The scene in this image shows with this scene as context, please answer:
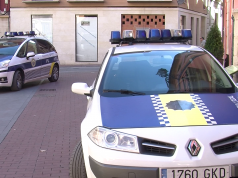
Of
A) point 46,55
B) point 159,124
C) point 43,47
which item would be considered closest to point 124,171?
point 159,124

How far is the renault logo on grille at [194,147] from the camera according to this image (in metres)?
3.47

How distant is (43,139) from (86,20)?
62.2 feet

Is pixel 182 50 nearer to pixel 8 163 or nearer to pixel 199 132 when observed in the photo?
pixel 199 132

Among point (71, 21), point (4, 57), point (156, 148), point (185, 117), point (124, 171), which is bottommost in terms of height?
point (124, 171)

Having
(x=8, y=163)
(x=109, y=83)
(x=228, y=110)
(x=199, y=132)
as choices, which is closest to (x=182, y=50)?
(x=109, y=83)

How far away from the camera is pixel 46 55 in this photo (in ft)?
47.5

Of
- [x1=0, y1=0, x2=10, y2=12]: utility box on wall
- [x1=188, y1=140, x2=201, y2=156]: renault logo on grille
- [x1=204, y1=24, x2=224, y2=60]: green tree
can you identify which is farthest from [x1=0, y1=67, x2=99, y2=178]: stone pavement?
[x1=0, y1=0, x2=10, y2=12]: utility box on wall

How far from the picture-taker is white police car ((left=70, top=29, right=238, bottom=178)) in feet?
11.3

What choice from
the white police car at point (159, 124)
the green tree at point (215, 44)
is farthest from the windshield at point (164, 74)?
the green tree at point (215, 44)

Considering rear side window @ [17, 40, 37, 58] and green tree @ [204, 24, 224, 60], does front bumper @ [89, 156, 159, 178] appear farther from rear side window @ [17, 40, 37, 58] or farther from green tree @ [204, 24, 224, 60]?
green tree @ [204, 24, 224, 60]

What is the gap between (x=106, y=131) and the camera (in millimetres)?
3688

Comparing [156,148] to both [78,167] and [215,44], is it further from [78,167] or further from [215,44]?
[215,44]

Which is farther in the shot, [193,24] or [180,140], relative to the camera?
[193,24]

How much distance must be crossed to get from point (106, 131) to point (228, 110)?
1.21m
